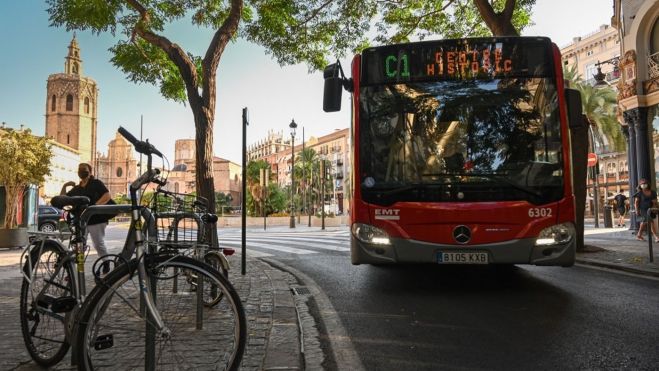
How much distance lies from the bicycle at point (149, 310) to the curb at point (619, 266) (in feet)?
23.8

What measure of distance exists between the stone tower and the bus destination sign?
114m

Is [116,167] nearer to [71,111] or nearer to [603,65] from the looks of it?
[71,111]

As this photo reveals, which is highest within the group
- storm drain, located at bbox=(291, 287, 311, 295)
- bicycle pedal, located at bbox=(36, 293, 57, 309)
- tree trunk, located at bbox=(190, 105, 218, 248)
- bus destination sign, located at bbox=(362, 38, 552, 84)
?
bus destination sign, located at bbox=(362, 38, 552, 84)

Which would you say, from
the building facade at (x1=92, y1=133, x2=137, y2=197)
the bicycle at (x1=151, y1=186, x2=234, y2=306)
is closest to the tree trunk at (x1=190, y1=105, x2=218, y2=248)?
the bicycle at (x1=151, y1=186, x2=234, y2=306)

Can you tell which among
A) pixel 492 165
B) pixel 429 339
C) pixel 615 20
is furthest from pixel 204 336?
pixel 615 20

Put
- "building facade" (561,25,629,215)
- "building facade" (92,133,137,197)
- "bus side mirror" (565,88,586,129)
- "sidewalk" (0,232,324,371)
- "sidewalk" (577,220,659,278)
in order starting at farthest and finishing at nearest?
"building facade" (92,133,137,197) < "building facade" (561,25,629,215) < "sidewalk" (577,220,659,278) < "bus side mirror" (565,88,586,129) < "sidewalk" (0,232,324,371)

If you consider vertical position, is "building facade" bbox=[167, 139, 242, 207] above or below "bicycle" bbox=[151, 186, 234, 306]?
above

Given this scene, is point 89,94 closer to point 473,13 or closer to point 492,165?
point 473,13

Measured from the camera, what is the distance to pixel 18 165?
48.0 feet

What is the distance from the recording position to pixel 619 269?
845 centimetres

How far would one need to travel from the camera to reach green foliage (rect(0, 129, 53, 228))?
47.7 ft

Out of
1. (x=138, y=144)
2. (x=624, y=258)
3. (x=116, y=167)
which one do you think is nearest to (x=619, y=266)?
(x=624, y=258)

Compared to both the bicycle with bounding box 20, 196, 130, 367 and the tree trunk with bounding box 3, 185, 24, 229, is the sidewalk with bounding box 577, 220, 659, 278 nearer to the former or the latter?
the bicycle with bounding box 20, 196, 130, 367

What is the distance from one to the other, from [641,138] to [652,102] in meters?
1.20
